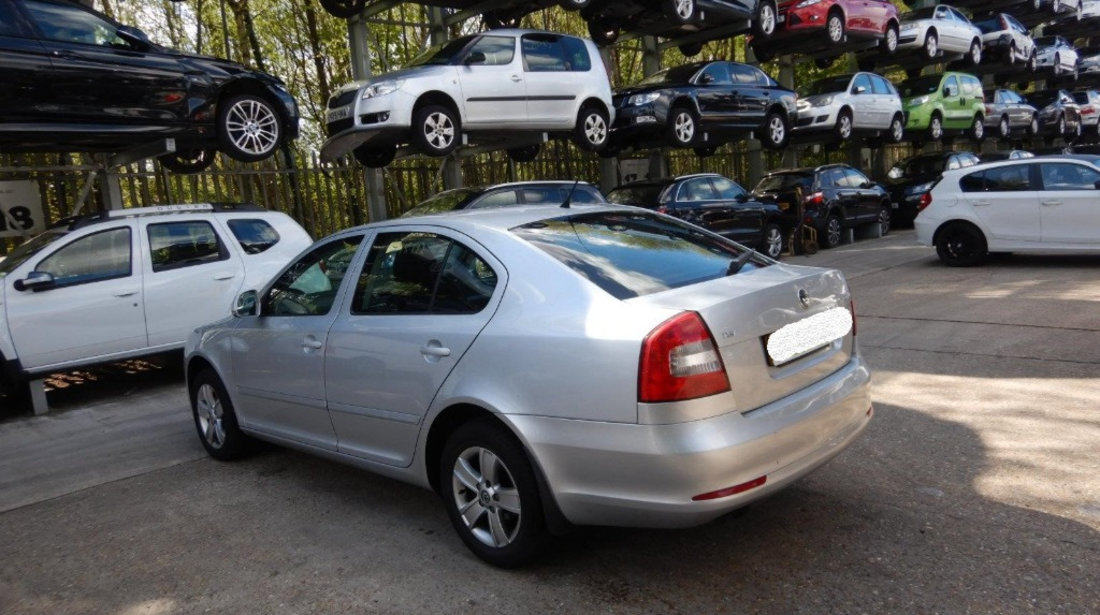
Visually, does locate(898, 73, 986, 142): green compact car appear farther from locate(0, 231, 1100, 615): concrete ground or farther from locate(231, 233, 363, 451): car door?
locate(231, 233, 363, 451): car door

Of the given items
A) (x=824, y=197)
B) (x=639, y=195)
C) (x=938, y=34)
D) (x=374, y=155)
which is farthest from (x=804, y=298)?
(x=938, y=34)

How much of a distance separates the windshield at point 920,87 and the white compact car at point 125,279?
19046mm

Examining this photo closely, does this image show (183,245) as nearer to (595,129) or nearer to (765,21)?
(595,129)

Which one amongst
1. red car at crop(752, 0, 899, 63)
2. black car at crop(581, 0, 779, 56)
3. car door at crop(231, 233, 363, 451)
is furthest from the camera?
red car at crop(752, 0, 899, 63)

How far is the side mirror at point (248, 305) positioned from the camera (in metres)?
4.78

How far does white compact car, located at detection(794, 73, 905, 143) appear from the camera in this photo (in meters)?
18.4

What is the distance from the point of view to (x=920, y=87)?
22.0 metres

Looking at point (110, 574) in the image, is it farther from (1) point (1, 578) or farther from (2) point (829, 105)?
(2) point (829, 105)

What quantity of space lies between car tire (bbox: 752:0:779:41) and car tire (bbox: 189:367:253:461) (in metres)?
15.7

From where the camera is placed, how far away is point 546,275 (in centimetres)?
333

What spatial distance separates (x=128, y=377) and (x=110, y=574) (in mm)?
5604

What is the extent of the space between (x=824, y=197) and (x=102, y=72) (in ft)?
40.8

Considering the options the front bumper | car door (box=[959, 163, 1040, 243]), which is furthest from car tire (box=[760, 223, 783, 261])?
the front bumper

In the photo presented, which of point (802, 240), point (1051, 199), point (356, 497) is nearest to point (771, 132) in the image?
point (802, 240)
